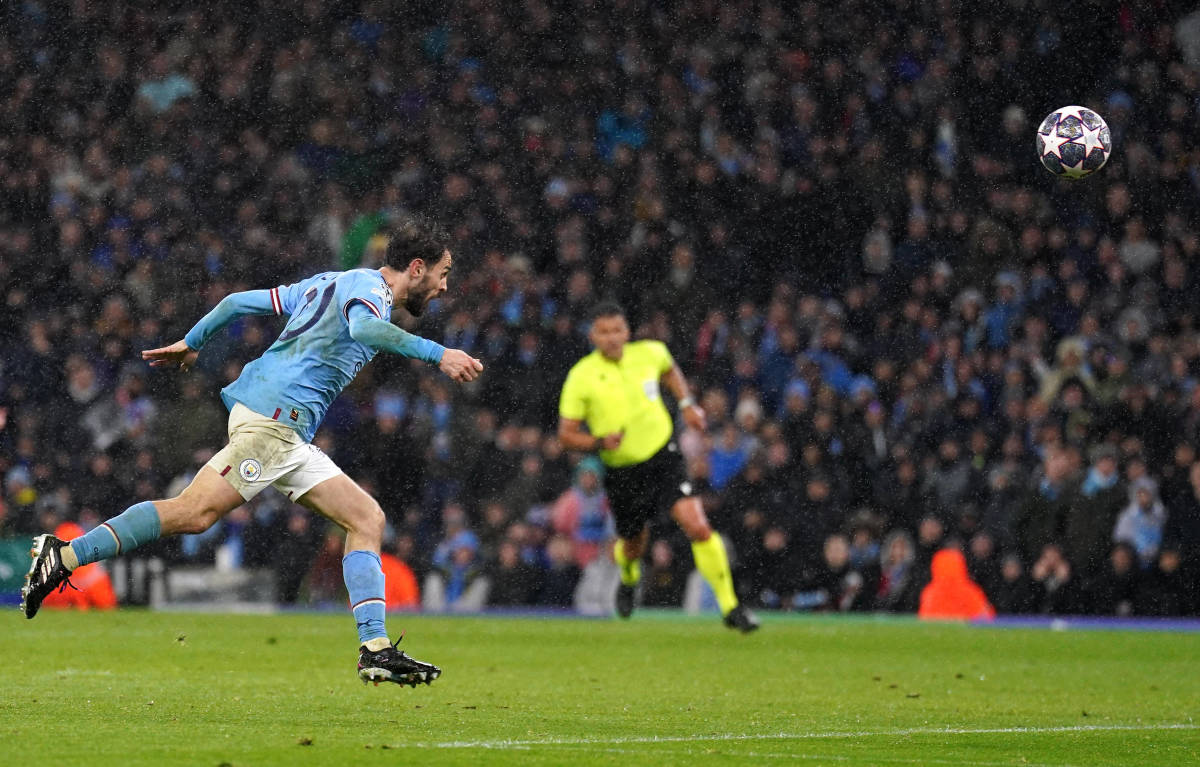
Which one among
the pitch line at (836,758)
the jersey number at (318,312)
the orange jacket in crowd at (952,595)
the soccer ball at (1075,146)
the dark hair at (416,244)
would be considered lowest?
the orange jacket in crowd at (952,595)

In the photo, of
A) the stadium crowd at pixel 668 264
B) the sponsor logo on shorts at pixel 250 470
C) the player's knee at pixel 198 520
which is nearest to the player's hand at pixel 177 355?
the sponsor logo on shorts at pixel 250 470

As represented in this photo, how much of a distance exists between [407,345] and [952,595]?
11606 millimetres

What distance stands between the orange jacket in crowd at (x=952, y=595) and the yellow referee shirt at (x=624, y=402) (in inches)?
181

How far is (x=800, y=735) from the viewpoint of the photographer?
24.6 ft

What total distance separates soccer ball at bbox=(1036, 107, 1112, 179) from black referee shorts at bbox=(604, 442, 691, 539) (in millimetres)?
4038

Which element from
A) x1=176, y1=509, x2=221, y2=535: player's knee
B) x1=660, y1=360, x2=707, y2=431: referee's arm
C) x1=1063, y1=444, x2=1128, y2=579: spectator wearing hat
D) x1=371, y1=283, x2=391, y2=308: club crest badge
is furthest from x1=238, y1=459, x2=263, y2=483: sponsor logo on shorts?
x1=1063, y1=444, x2=1128, y2=579: spectator wearing hat

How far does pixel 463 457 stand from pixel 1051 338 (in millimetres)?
6573

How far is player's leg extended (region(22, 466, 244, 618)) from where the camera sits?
7.87 metres

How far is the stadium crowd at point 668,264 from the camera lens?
18250 mm

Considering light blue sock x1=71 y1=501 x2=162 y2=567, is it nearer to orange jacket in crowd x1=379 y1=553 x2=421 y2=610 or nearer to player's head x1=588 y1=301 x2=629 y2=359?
player's head x1=588 y1=301 x2=629 y2=359

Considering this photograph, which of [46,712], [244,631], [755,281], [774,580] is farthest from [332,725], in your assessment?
[755,281]

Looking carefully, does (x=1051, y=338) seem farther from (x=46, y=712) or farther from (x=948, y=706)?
(x=46, y=712)

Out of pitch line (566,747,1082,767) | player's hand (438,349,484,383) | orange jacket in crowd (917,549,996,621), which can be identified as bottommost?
orange jacket in crowd (917,549,996,621)

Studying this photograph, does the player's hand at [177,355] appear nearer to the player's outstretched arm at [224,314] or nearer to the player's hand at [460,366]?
the player's outstretched arm at [224,314]
